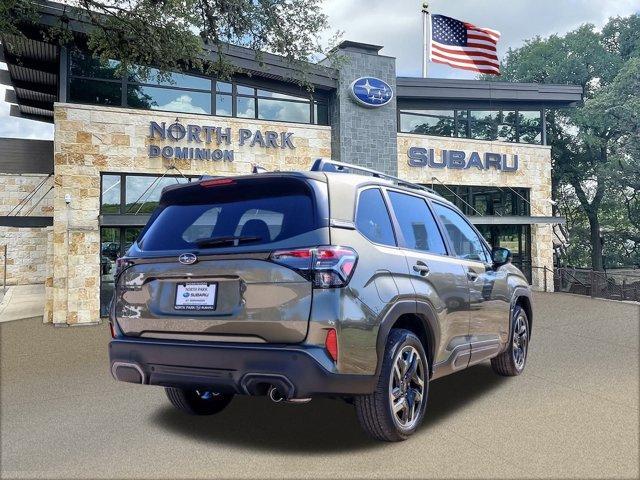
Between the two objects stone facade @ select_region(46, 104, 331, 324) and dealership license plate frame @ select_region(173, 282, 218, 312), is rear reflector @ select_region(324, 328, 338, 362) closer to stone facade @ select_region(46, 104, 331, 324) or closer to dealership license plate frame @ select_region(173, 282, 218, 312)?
dealership license plate frame @ select_region(173, 282, 218, 312)

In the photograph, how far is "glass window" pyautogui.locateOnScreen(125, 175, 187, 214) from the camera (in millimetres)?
14109

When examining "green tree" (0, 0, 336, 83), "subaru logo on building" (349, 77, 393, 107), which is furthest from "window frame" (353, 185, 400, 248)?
"subaru logo on building" (349, 77, 393, 107)

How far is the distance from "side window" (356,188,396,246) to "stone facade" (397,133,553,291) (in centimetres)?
1467

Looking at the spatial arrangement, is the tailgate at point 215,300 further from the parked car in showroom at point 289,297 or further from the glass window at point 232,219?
the glass window at point 232,219

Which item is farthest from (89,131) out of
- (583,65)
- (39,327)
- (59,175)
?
(583,65)

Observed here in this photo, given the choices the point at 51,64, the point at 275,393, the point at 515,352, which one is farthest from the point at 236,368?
the point at 51,64

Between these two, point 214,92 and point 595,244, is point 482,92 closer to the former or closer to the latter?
point 214,92

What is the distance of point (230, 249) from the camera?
351 centimetres

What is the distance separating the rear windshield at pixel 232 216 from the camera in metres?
3.49

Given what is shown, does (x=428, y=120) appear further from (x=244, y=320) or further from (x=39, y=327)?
(x=244, y=320)

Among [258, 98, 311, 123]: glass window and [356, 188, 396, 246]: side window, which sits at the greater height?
[258, 98, 311, 123]: glass window

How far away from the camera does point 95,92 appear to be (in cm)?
1388

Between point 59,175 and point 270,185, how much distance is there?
1127cm

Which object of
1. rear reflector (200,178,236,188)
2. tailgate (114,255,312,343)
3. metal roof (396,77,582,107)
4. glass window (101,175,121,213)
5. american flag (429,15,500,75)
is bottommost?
tailgate (114,255,312,343)
